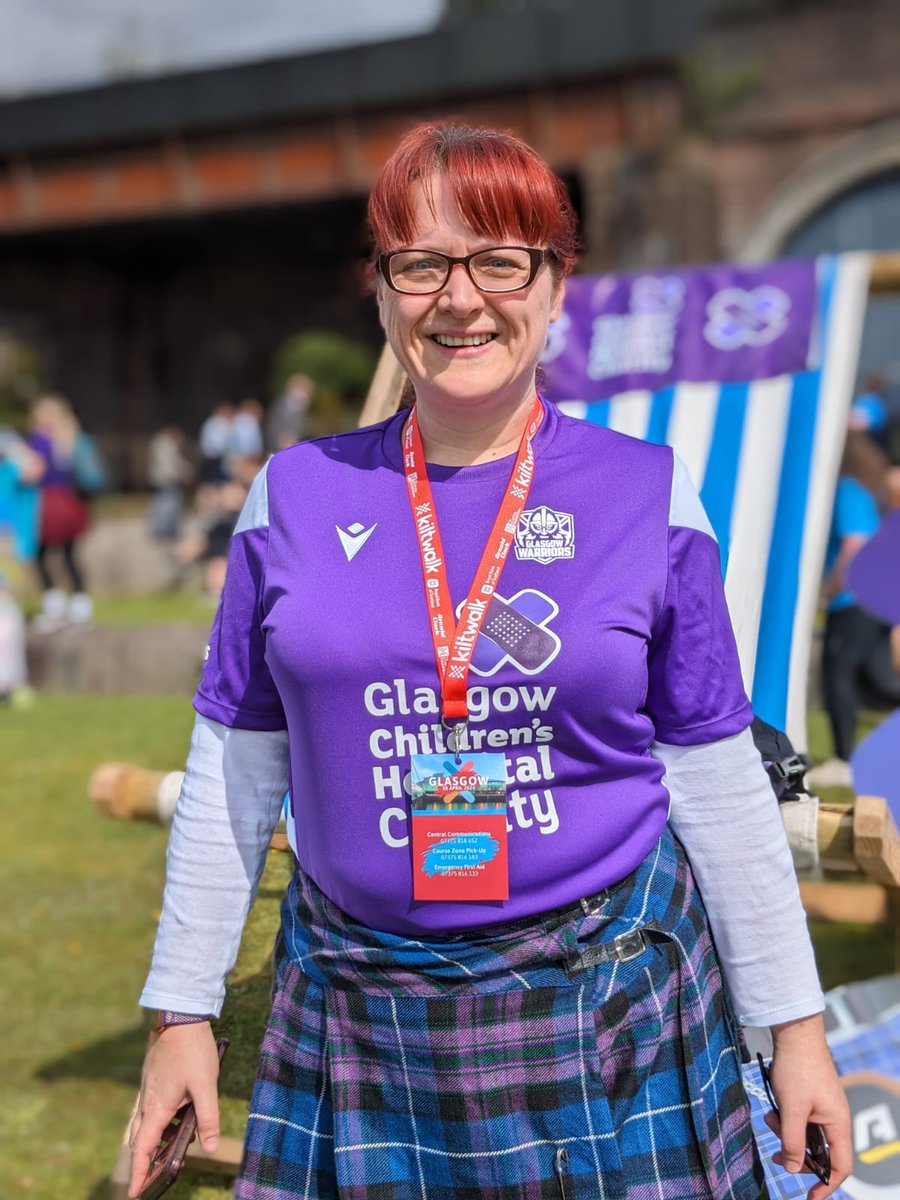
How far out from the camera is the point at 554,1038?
1.31 meters

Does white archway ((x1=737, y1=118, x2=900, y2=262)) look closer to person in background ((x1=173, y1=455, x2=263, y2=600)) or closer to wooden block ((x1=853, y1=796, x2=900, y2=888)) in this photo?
person in background ((x1=173, y1=455, x2=263, y2=600))

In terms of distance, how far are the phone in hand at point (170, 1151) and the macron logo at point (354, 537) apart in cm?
65

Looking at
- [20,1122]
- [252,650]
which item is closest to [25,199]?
[20,1122]

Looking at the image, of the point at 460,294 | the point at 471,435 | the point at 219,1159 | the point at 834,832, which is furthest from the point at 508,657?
the point at 219,1159

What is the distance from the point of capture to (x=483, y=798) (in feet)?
4.23

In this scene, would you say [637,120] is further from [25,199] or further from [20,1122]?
[20,1122]

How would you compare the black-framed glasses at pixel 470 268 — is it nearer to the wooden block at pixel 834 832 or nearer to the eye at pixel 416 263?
the eye at pixel 416 263

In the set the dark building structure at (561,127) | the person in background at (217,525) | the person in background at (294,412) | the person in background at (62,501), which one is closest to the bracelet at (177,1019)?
the person in background at (217,525)

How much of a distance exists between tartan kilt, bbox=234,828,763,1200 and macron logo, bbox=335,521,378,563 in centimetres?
38

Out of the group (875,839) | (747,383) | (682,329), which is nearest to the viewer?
(875,839)

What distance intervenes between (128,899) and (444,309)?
11.4 feet

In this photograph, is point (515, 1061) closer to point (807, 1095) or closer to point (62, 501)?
point (807, 1095)

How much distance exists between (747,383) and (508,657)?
3080 mm

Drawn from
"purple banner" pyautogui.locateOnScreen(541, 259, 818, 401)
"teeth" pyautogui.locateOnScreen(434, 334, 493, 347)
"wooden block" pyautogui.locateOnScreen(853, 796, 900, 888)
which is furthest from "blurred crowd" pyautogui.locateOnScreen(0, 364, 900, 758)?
"teeth" pyautogui.locateOnScreen(434, 334, 493, 347)
